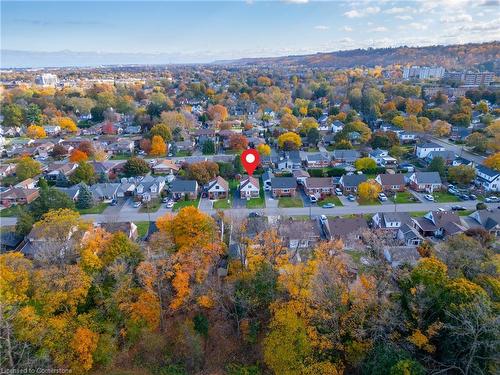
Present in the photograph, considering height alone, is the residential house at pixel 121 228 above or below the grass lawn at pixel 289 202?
above

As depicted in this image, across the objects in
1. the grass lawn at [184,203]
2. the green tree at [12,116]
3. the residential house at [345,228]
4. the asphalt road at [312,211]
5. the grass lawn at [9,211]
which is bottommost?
the grass lawn at [184,203]

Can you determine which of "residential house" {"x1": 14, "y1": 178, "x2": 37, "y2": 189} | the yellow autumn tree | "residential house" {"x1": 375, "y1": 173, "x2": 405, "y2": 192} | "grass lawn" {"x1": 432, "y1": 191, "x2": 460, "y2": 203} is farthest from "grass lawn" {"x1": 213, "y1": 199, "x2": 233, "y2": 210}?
the yellow autumn tree

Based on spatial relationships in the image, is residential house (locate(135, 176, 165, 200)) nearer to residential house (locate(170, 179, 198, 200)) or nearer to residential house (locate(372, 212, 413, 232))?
residential house (locate(170, 179, 198, 200))

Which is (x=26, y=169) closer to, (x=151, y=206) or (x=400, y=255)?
(x=151, y=206)

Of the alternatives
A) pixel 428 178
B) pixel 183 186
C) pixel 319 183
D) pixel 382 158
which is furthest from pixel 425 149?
pixel 183 186

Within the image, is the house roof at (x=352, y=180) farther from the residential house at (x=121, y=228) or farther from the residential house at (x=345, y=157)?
the residential house at (x=121, y=228)

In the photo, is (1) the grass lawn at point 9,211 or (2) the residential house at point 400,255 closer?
(2) the residential house at point 400,255

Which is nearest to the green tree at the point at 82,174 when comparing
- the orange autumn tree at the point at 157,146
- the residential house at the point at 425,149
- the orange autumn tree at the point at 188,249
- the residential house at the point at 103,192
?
the residential house at the point at 103,192
